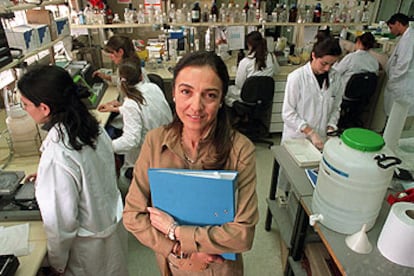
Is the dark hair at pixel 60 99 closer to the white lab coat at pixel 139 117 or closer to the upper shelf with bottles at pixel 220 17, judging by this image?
the white lab coat at pixel 139 117

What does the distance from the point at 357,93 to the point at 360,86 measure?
9cm

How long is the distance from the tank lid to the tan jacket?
456 millimetres

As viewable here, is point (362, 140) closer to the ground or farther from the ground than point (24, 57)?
closer to the ground

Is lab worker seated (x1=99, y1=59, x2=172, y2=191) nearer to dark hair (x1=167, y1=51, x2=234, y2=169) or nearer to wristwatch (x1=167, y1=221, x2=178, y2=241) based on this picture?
dark hair (x1=167, y1=51, x2=234, y2=169)

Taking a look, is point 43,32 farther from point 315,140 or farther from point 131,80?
point 315,140

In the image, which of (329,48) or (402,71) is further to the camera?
(402,71)

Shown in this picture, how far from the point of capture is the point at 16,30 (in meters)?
A: 2.00

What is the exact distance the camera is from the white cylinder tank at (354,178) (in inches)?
44.4

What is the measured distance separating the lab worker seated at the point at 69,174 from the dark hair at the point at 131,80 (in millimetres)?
608

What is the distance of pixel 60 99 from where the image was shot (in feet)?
4.01

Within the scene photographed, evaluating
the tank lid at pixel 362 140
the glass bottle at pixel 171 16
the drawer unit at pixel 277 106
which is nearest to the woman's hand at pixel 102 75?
the glass bottle at pixel 171 16

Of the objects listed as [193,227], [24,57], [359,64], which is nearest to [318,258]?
[193,227]

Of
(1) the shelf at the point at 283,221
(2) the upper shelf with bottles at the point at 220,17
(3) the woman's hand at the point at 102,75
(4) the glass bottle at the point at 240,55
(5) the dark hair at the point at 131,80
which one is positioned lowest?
(1) the shelf at the point at 283,221

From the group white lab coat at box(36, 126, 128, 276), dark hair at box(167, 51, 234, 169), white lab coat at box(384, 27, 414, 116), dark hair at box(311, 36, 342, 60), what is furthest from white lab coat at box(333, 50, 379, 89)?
white lab coat at box(36, 126, 128, 276)
